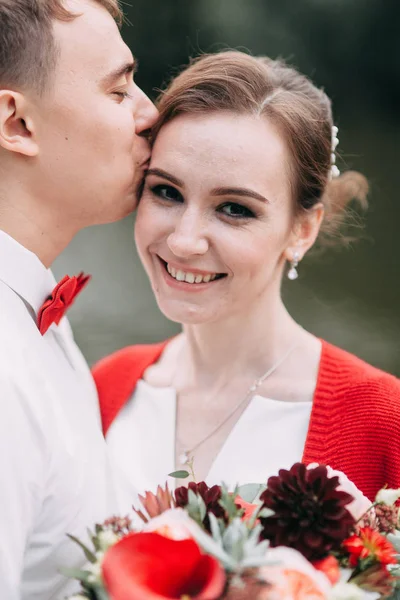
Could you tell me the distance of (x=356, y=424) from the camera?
226cm

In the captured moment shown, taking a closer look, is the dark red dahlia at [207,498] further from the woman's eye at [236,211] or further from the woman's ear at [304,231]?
the woman's ear at [304,231]

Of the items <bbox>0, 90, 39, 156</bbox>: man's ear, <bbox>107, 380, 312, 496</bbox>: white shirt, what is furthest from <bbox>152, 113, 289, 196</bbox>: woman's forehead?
<bbox>107, 380, 312, 496</bbox>: white shirt

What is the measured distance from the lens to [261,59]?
103 inches

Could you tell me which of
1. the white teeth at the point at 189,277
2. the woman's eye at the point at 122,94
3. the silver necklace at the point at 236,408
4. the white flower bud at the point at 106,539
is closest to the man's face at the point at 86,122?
the woman's eye at the point at 122,94

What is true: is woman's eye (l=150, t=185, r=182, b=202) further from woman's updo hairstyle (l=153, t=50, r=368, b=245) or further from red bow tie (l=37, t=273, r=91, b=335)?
red bow tie (l=37, t=273, r=91, b=335)

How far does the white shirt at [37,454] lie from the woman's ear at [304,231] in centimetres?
88

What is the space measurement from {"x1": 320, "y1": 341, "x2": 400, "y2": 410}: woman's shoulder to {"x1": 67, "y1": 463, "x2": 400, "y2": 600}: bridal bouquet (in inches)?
31.0

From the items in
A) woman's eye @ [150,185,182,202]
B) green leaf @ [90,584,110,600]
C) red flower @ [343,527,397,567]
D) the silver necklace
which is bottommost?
the silver necklace

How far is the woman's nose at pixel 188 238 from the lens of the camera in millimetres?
2225

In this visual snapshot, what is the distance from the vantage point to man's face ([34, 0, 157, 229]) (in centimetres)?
200

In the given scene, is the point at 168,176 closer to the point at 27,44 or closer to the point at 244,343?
the point at 27,44

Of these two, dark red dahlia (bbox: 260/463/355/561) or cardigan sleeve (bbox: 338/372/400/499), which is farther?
cardigan sleeve (bbox: 338/372/400/499)

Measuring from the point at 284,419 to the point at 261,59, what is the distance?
1.22 meters

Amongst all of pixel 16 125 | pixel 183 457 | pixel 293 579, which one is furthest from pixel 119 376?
pixel 293 579
